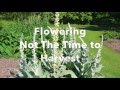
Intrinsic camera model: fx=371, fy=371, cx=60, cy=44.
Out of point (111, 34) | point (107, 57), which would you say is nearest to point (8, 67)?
point (107, 57)

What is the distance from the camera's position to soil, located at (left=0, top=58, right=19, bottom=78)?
8933mm

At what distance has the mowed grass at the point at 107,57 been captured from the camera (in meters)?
9.00

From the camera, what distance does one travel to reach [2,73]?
916 cm

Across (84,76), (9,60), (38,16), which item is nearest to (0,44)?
(9,60)

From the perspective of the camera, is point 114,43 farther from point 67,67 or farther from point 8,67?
point 8,67

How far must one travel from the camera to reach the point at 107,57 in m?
9.38

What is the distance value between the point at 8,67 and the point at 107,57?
2.50 m

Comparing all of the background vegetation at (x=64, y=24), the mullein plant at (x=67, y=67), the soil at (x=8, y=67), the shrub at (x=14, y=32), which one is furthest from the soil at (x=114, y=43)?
the soil at (x=8, y=67)

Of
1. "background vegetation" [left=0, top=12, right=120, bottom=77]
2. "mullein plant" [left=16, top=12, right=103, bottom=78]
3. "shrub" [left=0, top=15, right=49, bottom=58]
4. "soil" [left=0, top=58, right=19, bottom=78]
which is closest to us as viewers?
"mullein plant" [left=16, top=12, right=103, bottom=78]

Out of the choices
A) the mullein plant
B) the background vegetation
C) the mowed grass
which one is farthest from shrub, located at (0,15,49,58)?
the mullein plant

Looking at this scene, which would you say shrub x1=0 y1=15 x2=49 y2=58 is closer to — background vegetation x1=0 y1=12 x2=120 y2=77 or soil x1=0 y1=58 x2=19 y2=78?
background vegetation x1=0 y1=12 x2=120 y2=77

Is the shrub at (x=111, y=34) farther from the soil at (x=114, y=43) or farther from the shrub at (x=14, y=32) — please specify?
the shrub at (x=14, y=32)

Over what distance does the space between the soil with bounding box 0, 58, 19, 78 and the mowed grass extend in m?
1.82
